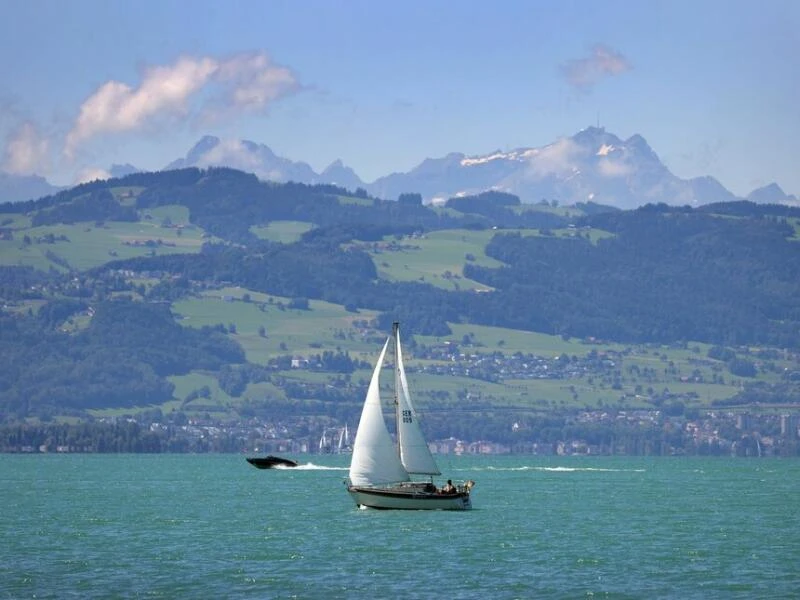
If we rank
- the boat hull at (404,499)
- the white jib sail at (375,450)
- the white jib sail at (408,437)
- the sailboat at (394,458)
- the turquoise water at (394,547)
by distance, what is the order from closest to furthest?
the turquoise water at (394,547)
the white jib sail at (375,450)
the sailboat at (394,458)
the white jib sail at (408,437)
the boat hull at (404,499)

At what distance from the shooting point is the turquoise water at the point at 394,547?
7438 centimetres

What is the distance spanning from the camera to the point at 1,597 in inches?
2751

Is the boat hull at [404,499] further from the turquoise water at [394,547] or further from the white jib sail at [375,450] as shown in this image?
the white jib sail at [375,450]

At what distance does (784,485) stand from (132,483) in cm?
6454

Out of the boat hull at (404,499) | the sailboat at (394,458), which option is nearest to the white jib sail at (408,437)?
the sailboat at (394,458)

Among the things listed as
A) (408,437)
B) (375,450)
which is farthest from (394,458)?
(408,437)

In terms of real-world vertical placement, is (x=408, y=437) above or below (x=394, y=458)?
above

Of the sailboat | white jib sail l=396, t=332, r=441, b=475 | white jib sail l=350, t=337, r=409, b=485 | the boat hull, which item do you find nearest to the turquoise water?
the boat hull

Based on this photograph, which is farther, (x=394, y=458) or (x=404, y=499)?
(x=404, y=499)

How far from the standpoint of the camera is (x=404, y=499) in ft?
366

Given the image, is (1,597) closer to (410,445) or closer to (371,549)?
(371,549)

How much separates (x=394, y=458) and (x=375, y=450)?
1302 millimetres

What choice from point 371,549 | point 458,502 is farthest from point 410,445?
point 371,549

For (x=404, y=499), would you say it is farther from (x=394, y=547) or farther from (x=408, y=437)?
(x=394, y=547)
